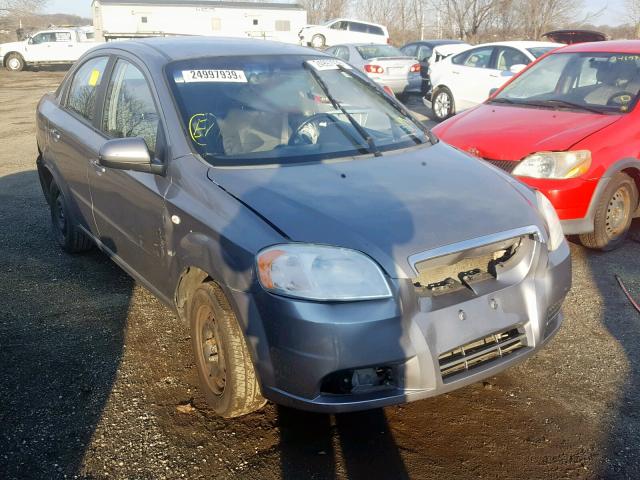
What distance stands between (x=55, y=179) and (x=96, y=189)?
1.07m

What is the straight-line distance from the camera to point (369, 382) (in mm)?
2535

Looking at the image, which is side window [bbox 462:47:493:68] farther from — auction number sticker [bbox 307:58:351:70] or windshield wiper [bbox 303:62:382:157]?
windshield wiper [bbox 303:62:382:157]

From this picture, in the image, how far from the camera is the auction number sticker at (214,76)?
3.50 metres

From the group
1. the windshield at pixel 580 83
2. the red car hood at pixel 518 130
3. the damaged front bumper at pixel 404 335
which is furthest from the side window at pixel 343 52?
the damaged front bumper at pixel 404 335

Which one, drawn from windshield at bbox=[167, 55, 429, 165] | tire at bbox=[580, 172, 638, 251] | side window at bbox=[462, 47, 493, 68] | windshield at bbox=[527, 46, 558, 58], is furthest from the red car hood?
side window at bbox=[462, 47, 493, 68]

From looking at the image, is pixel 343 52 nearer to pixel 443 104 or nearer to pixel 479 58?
pixel 443 104

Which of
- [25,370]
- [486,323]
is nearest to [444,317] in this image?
[486,323]

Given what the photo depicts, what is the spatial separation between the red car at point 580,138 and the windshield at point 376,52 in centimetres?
968

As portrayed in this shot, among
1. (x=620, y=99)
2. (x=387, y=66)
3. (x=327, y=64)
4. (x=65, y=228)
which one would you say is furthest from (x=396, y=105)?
(x=387, y=66)

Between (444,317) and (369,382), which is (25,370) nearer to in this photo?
(369,382)

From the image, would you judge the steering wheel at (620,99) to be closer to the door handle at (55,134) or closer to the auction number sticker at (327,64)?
the auction number sticker at (327,64)

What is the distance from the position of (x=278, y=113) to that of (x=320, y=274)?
1392mm

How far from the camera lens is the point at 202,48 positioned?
3.81m

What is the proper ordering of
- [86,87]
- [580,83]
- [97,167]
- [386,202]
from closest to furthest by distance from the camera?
1. [386,202]
2. [97,167]
3. [86,87]
4. [580,83]
